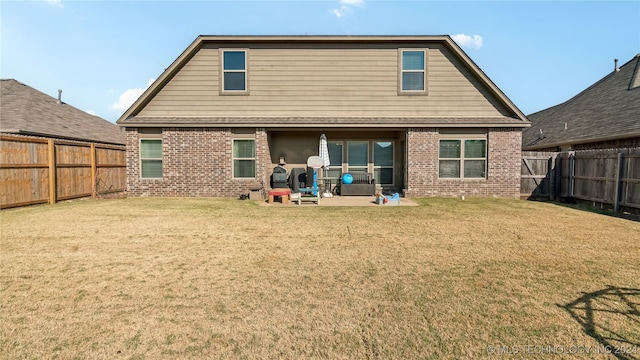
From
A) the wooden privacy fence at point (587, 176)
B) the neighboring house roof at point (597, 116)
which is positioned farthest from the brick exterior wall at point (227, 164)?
the neighboring house roof at point (597, 116)

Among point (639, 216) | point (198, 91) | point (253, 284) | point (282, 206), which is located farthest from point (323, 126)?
point (639, 216)

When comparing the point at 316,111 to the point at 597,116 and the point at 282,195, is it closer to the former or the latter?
the point at 282,195

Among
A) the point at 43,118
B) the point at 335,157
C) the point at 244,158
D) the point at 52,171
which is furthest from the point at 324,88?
the point at 43,118

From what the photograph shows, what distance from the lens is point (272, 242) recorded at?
5.82m

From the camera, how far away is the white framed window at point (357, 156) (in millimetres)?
13891

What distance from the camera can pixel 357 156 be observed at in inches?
549

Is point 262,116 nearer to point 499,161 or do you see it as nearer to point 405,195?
point 405,195

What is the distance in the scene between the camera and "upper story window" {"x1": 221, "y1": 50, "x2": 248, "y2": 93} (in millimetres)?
12703

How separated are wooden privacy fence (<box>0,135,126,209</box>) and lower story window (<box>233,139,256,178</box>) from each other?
5.95 m

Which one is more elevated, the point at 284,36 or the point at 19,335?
the point at 284,36

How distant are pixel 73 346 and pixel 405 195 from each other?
1150cm

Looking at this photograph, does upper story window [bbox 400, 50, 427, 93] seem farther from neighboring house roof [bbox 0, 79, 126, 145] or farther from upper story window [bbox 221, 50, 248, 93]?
neighboring house roof [bbox 0, 79, 126, 145]

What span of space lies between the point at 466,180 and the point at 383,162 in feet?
11.6

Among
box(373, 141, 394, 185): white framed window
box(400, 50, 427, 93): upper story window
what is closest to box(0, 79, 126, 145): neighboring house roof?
box(373, 141, 394, 185): white framed window
